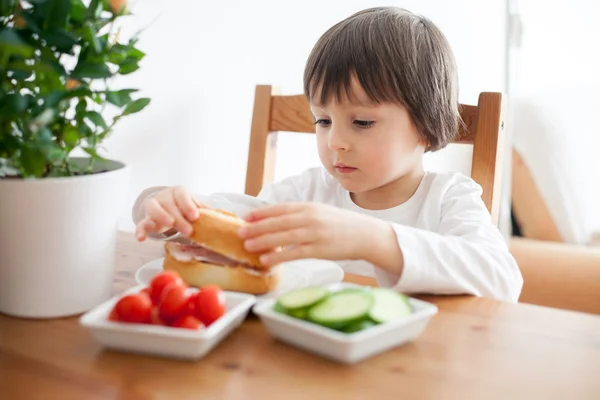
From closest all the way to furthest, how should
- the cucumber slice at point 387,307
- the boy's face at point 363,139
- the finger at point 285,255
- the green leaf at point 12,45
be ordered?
the green leaf at point 12,45 → the cucumber slice at point 387,307 → the finger at point 285,255 → the boy's face at point 363,139

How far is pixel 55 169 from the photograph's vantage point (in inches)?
26.5

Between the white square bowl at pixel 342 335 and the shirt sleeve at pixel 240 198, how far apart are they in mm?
425

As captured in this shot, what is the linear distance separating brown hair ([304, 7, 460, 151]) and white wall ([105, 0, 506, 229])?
420 millimetres

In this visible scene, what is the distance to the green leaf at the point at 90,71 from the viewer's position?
0.61 m

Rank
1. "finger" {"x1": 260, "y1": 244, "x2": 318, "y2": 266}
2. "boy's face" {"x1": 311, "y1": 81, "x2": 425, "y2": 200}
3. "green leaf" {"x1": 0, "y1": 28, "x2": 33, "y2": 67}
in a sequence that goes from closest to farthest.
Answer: "green leaf" {"x1": 0, "y1": 28, "x2": 33, "y2": 67}
"finger" {"x1": 260, "y1": 244, "x2": 318, "y2": 266}
"boy's face" {"x1": 311, "y1": 81, "x2": 425, "y2": 200}

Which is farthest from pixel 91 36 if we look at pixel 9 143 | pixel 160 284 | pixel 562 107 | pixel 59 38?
pixel 562 107

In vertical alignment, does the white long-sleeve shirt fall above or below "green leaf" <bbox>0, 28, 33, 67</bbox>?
below

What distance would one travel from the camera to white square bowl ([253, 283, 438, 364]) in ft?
1.85

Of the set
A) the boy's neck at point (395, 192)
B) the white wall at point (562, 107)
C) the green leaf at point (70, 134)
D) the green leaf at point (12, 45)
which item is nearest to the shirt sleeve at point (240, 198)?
the boy's neck at point (395, 192)

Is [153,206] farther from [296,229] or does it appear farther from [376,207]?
[376,207]

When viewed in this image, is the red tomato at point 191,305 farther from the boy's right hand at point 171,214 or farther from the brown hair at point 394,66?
the brown hair at point 394,66

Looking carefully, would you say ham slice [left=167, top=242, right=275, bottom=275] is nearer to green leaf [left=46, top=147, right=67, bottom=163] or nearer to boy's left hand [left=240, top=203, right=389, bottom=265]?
boy's left hand [left=240, top=203, right=389, bottom=265]

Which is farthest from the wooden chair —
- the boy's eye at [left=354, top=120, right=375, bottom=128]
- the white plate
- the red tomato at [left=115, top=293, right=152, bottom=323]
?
the red tomato at [left=115, top=293, right=152, bottom=323]

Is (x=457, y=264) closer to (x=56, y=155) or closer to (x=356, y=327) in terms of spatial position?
(x=356, y=327)
